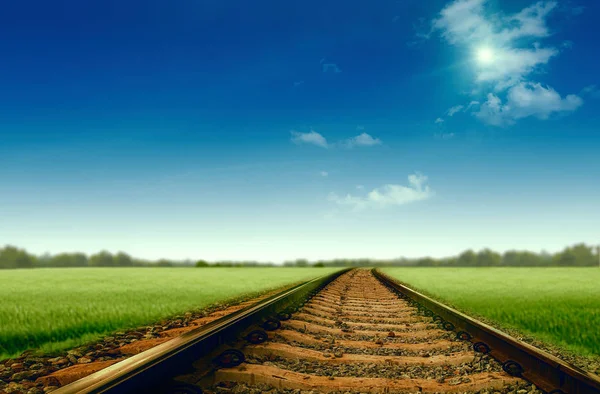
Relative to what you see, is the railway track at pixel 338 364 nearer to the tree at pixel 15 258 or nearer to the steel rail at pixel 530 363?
the steel rail at pixel 530 363

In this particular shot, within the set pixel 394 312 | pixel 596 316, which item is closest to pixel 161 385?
pixel 394 312

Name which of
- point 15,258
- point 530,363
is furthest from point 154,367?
point 15,258

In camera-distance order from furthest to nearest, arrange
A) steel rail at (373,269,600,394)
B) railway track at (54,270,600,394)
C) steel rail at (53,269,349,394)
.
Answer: railway track at (54,270,600,394)
steel rail at (373,269,600,394)
steel rail at (53,269,349,394)

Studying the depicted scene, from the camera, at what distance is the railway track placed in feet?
9.16

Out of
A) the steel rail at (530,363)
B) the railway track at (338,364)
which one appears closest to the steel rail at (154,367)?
the railway track at (338,364)

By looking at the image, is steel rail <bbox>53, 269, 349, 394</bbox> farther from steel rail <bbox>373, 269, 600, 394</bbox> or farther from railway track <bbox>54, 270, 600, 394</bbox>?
steel rail <bbox>373, 269, 600, 394</bbox>

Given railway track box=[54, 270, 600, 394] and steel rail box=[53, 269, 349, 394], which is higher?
steel rail box=[53, 269, 349, 394]

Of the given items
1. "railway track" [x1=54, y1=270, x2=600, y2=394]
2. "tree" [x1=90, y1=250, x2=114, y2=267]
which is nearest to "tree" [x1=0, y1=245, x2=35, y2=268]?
"tree" [x1=90, y1=250, x2=114, y2=267]

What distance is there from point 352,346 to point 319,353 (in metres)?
0.61

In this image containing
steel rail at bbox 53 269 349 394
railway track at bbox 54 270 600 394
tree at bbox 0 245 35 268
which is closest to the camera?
steel rail at bbox 53 269 349 394

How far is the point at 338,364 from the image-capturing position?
147 inches

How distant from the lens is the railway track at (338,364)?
9.16 ft

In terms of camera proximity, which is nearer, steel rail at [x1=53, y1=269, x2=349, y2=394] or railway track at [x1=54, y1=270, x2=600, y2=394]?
steel rail at [x1=53, y1=269, x2=349, y2=394]

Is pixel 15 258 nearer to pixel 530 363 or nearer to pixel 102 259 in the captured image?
pixel 102 259
